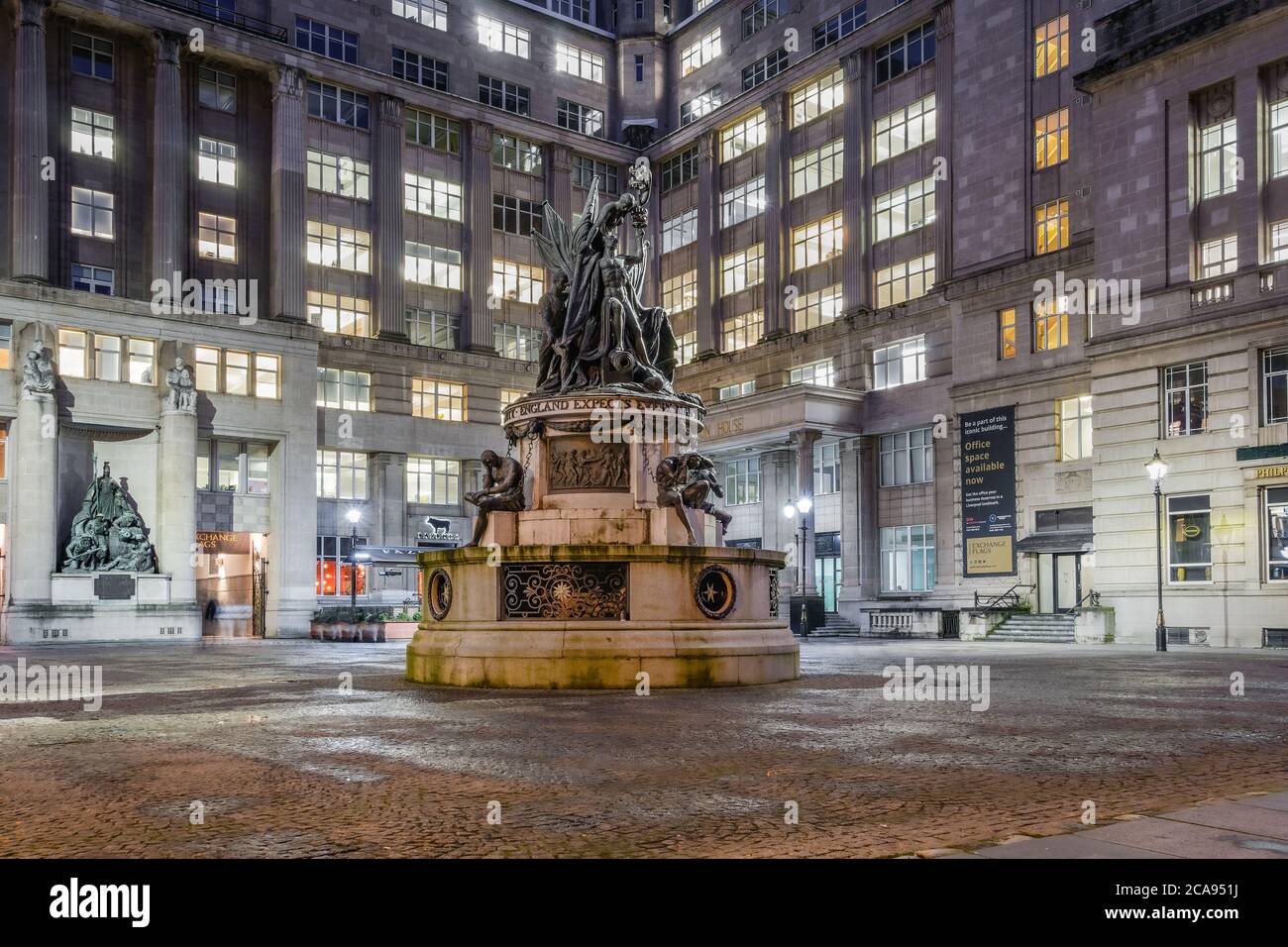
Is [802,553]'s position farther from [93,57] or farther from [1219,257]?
[93,57]

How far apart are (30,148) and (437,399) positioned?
22148 mm

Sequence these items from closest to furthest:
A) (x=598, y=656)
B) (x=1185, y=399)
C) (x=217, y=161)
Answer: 1. (x=598, y=656)
2. (x=1185, y=399)
3. (x=217, y=161)

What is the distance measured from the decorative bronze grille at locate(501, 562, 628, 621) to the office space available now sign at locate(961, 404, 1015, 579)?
32886 mm

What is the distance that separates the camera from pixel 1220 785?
786 centimetres

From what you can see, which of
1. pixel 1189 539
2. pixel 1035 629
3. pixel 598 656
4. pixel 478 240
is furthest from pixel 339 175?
pixel 598 656

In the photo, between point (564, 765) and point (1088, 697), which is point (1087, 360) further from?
point (564, 765)

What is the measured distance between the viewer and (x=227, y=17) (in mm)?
55031

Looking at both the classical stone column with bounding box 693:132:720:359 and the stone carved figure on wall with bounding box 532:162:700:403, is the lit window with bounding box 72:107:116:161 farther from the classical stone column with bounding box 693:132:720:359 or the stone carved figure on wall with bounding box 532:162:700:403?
the stone carved figure on wall with bounding box 532:162:700:403

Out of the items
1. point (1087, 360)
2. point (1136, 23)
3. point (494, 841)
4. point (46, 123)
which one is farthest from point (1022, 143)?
point (494, 841)

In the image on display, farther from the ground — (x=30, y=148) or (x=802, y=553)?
(x=30, y=148)

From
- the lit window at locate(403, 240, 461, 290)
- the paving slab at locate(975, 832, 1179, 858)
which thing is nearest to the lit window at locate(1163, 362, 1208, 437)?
→ the paving slab at locate(975, 832, 1179, 858)

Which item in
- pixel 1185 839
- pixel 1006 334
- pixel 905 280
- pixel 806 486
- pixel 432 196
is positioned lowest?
pixel 1185 839

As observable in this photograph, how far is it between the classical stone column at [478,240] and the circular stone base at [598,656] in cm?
4713
